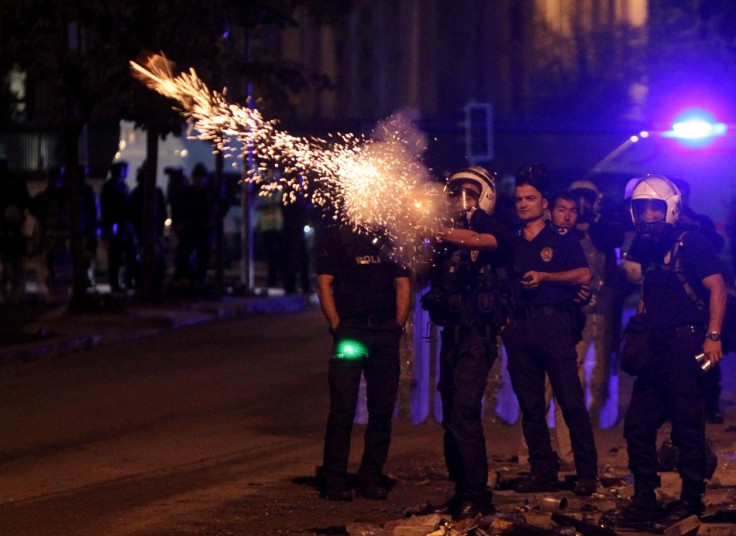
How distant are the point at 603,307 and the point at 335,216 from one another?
8.53 ft

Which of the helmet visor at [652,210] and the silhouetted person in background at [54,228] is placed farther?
the silhouetted person in background at [54,228]

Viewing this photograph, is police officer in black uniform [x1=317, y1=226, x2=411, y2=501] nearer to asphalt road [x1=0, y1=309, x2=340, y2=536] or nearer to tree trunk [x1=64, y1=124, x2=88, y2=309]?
asphalt road [x1=0, y1=309, x2=340, y2=536]

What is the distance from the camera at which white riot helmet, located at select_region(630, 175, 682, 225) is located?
7613mm

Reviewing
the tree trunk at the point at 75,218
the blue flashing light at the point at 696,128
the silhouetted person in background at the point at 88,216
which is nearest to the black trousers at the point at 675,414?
the blue flashing light at the point at 696,128

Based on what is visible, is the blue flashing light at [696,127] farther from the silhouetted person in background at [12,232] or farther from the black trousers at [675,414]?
the silhouetted person in background at [12,232]

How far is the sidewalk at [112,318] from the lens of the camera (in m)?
15.2

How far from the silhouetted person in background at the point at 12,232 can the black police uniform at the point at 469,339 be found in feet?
44.6

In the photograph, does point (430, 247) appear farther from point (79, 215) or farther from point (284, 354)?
point (79, 215)

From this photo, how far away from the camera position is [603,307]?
988cm

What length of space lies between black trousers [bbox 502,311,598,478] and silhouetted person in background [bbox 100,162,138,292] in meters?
13.5

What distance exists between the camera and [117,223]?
21141mm

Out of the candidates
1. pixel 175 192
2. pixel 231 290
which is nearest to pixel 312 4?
pixel 175 192

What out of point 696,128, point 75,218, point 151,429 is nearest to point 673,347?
point 151,429

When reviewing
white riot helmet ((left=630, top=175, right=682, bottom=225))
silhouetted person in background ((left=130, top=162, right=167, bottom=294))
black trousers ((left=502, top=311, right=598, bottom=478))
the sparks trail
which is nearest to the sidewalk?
silhouetted person in background ((left=130, top=162, right=167, bottom=294))
